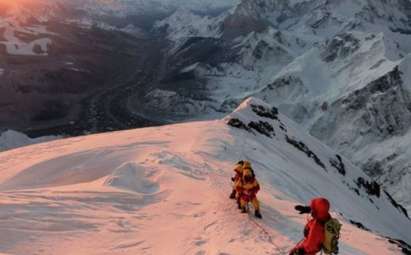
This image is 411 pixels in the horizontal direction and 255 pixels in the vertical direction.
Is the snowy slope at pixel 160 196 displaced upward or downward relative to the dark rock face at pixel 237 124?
downward

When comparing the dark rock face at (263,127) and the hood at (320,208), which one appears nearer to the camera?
the hood at (320,208)

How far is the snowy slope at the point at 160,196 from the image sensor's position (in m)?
19.2

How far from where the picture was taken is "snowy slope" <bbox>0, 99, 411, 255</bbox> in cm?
1919

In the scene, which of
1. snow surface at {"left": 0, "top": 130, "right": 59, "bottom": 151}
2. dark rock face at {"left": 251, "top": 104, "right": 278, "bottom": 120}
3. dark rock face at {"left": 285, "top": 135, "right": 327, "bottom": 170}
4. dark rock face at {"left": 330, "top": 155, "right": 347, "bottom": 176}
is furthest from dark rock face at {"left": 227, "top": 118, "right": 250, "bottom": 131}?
snow surface at {"left": 0, "top": 130, "right": 59, "bottom": 151}

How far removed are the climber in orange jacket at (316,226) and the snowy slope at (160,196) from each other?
237cm

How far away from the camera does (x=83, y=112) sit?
18212 centimetres

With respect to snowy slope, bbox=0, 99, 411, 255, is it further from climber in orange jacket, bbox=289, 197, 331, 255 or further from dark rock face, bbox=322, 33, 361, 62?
dark rock face, bbox=322, 33, 361, 62

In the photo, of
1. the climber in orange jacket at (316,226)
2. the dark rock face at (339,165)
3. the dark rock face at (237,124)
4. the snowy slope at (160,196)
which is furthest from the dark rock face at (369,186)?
the climber in orange jacket at (316,226)

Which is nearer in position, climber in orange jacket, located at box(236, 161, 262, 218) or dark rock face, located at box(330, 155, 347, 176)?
climber in orange jacket, located at box(236, 161, 262, 218)

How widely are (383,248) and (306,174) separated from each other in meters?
22.5

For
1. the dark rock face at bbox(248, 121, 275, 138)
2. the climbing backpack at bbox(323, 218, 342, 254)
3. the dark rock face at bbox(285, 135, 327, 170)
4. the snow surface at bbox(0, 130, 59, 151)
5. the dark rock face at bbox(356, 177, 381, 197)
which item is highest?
the snow surface at bbox(0, 130, 59, 151)

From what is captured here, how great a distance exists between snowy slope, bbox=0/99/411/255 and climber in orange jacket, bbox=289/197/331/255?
2.37 m

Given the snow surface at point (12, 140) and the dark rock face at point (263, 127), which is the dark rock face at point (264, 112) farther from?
the snow surface at point (12, 140)

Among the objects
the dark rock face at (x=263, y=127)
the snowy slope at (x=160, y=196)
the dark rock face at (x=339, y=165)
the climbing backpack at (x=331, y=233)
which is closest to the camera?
the climbing backpack at (x=331, y=233)
